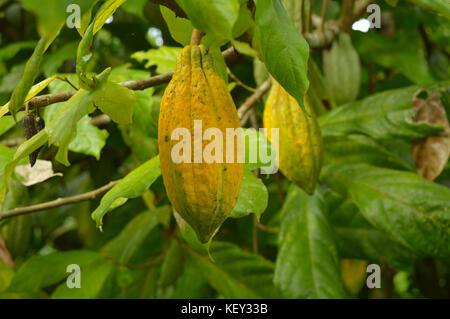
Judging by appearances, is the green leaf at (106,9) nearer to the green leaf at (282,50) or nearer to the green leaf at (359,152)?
the green leaf at (282,50)

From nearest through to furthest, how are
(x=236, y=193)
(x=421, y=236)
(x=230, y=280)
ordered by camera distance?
(x=236, y=193)
(x=421, y=236)
(x=230, y=280)

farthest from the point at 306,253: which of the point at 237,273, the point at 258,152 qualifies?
the point at 258,152

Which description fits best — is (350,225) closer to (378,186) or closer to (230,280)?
(378,186)

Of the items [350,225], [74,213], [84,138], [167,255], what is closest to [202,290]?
[167,255]

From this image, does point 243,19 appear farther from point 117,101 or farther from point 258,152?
point 258,152

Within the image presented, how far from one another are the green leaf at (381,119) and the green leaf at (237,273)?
378mm

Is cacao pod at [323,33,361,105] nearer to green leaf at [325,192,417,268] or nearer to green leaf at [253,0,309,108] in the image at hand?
green leaf at [325,192,417,268]

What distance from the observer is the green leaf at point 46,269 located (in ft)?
3.76

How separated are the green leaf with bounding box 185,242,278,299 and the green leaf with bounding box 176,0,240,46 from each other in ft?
2.80

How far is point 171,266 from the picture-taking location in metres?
1.23

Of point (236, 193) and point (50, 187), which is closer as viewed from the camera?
point (236, 193)

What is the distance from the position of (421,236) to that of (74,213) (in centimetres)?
133

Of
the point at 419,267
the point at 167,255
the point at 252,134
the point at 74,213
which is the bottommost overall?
the point at 419,267
